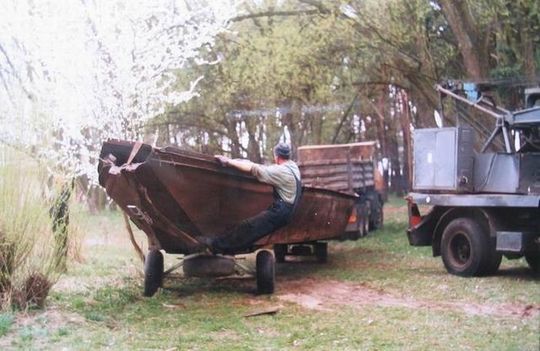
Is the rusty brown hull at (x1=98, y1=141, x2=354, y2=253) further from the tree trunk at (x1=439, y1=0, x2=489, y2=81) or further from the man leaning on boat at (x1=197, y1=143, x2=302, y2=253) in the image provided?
the tree trunk at (x1=439, y1=0, x2=489, y2=81)

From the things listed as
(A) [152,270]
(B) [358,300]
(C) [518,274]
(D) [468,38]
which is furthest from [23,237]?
(D) [468,38]

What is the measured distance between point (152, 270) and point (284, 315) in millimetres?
2114

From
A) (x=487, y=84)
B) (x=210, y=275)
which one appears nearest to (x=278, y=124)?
(x=487, y=84)

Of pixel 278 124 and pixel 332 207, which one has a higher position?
pixel 278 124

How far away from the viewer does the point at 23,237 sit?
9.11 meters

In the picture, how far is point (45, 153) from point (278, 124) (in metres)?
16.3

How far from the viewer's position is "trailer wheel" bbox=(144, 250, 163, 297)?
10609mm

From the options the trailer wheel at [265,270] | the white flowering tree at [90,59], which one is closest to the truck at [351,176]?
the white flowering tree at [90,59]

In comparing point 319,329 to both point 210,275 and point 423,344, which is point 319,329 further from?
point 210,275

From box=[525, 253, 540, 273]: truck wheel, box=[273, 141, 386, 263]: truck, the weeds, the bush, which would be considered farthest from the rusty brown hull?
box=[273, 141, 386, 263]: truck

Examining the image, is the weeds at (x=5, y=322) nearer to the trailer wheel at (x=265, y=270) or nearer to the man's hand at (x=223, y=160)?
the man's hand at (x=223, y=160)

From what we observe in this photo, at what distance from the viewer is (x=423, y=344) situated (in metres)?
7.56

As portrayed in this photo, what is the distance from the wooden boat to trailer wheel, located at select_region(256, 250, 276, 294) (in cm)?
21

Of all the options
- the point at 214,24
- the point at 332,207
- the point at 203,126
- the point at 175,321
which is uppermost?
the point at 214,24
